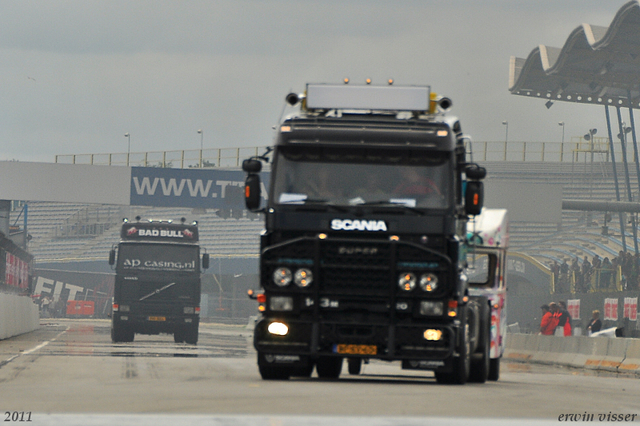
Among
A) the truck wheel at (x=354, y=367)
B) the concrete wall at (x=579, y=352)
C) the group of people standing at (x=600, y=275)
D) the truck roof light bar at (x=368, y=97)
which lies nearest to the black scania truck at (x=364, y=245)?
the truck roof light bar at (x=368, y=97)

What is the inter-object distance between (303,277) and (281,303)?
391 millimetres

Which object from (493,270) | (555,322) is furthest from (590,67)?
(493,270)

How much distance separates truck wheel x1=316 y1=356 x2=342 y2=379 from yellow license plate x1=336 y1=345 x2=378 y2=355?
2063 millimetres

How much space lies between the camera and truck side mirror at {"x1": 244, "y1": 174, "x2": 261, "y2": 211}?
12.4 meters

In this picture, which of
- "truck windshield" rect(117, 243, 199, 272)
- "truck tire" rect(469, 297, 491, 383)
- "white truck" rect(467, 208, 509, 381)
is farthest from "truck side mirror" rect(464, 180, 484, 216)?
"truck windshield" rect(117, 243, 199, 272)

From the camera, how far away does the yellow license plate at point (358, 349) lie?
1212cm

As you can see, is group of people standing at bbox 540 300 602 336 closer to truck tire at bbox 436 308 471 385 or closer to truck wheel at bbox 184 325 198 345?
truck wheel at bbox 184 325 198 345

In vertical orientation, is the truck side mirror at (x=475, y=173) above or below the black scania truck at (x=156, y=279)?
above

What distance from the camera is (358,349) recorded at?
12.1 metres

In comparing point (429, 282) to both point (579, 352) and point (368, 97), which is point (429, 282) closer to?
point (368, 97)

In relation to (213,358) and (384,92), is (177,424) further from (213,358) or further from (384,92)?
(213,358)

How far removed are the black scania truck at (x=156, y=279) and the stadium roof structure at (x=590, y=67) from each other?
719 inches

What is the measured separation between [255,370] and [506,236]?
14.6 ft

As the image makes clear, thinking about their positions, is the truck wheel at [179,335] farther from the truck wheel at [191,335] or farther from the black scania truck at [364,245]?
the black scania truck at [364,245]
